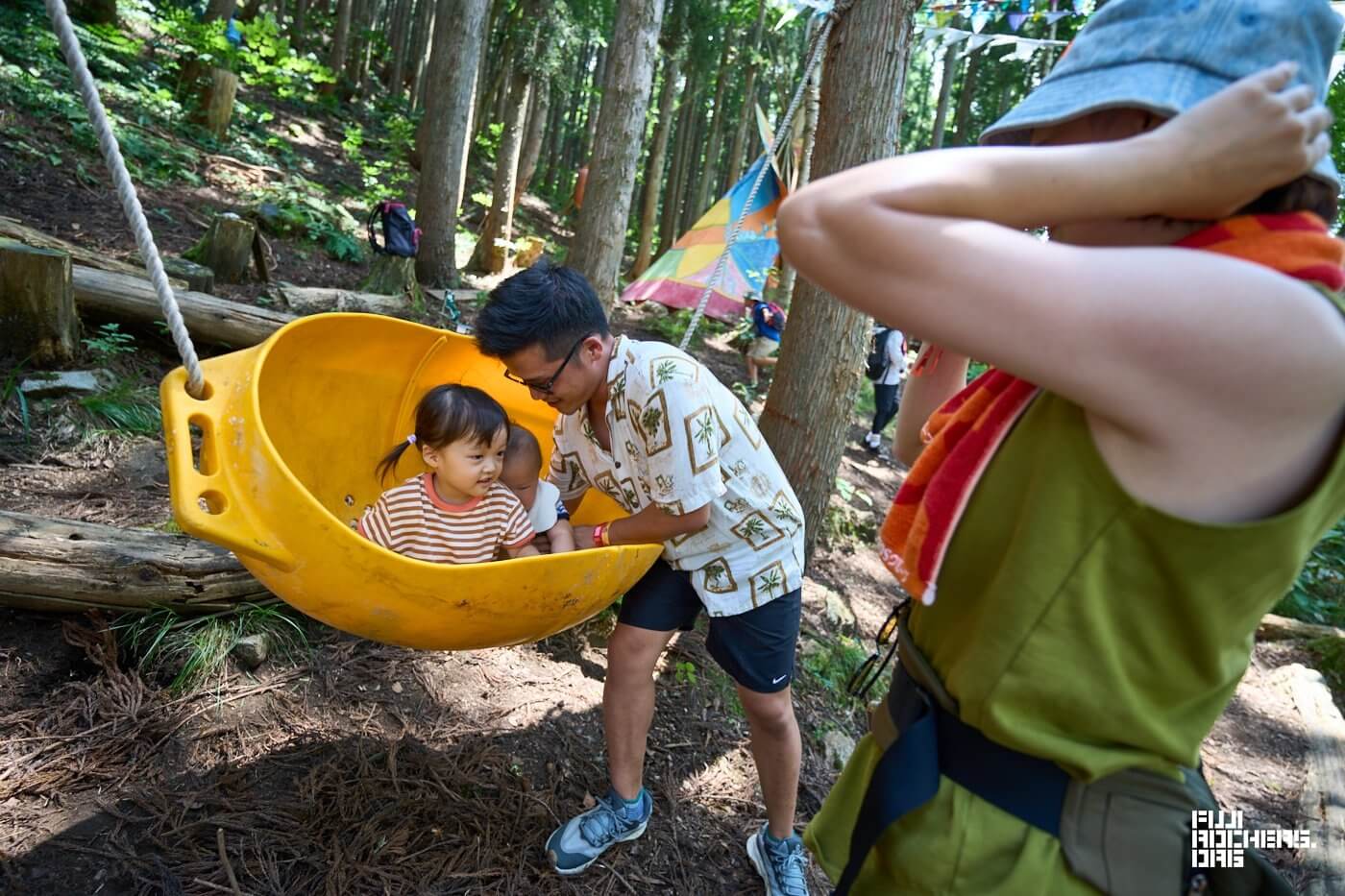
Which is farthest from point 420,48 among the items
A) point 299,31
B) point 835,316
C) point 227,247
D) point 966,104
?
point 835,316

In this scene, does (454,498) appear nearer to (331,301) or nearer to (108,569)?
(108,569)

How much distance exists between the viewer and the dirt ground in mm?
1791

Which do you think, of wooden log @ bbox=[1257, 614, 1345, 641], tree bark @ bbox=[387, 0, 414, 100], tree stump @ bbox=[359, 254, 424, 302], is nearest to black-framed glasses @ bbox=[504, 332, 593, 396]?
tree stump @ bbox=[359, 254, 424, 302]

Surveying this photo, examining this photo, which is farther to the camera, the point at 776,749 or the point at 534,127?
the point at 534,127

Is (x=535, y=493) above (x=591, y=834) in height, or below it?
above

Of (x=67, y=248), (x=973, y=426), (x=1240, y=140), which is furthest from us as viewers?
(x=67, y=248)

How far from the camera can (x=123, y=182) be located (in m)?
1.35

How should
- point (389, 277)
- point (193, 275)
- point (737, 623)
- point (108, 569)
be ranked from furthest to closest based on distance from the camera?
point (389, 277), point (193, 275), point (108, 569), point (737, 623)

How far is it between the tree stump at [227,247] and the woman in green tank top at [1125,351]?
581 centimetres

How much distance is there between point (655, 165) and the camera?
13.8 meters

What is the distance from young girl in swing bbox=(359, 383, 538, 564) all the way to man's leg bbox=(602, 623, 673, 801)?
0.41 meters

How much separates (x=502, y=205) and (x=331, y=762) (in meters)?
8.32

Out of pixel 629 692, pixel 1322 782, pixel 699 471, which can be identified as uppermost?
pixel 699 471

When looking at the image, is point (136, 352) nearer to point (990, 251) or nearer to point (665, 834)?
point (665, 834)
